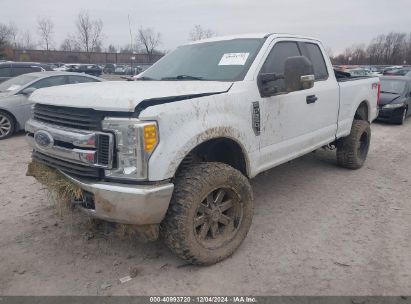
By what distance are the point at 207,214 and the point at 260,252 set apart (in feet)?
2.23

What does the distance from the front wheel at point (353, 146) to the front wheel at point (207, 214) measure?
294 cm

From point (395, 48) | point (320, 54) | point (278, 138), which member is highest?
point (395, 48)

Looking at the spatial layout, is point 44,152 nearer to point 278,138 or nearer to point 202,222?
point 202,222

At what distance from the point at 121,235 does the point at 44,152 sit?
97 centimetres

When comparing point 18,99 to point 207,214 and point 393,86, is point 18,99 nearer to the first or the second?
point 207,214

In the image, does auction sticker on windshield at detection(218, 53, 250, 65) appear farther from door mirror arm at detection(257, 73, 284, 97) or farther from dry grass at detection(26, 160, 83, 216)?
dry grass at detection(26, 160, 83, 216)

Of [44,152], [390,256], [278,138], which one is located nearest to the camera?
→ [44,152]

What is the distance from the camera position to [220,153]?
3.52m

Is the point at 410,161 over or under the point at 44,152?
under

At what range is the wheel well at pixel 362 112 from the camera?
578 centimetres

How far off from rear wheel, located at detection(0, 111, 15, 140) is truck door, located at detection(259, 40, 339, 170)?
6.52 meters

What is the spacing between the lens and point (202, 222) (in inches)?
118

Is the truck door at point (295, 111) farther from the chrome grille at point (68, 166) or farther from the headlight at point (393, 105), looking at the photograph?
the headlight at point (393, 105)

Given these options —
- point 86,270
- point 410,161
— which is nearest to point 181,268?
point 86,270
